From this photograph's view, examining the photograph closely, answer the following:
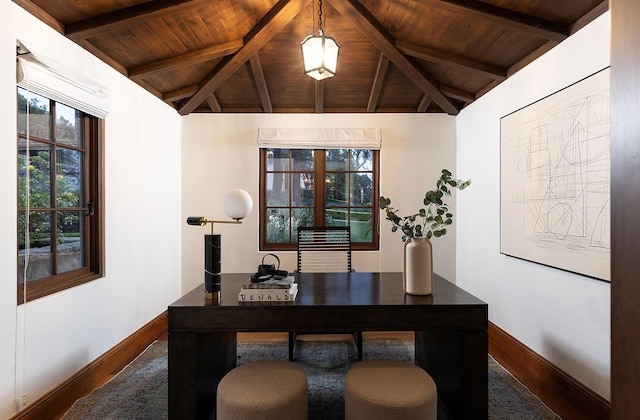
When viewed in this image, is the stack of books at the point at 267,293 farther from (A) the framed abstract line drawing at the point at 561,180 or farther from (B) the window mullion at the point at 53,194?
(A) the framed abstract line drawing at the point at 561,180

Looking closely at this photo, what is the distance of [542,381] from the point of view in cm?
242

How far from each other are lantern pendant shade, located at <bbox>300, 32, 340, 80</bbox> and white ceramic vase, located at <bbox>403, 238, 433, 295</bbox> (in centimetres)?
128

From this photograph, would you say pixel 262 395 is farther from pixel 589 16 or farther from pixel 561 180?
pixel 589 16

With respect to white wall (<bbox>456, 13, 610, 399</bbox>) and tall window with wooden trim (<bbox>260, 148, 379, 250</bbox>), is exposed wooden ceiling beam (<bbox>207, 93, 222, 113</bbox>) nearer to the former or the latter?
tall window with wooden trim (<bbox>260, 148, 379, 250</bbox>)

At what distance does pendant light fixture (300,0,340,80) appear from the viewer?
222 cm

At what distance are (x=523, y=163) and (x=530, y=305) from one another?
3.54 ft

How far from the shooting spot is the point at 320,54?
2.24 metres

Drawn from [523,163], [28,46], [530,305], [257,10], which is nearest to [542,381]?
[530,305]

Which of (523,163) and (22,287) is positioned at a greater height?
(523,163)

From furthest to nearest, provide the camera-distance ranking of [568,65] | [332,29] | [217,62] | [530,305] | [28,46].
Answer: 1. [217,62]
2. [332,29]
3. [530,305]
4. [568,65]
5. [28,46]

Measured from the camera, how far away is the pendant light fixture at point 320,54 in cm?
222

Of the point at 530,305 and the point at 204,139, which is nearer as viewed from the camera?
the point at 530,305

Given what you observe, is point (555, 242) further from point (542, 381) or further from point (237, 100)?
point (237, 100)

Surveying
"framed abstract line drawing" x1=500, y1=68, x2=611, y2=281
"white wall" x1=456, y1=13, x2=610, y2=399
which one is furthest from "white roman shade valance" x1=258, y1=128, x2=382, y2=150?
"framed abstract line drawing" x1=500, y1=68, x2=611, y2=281
